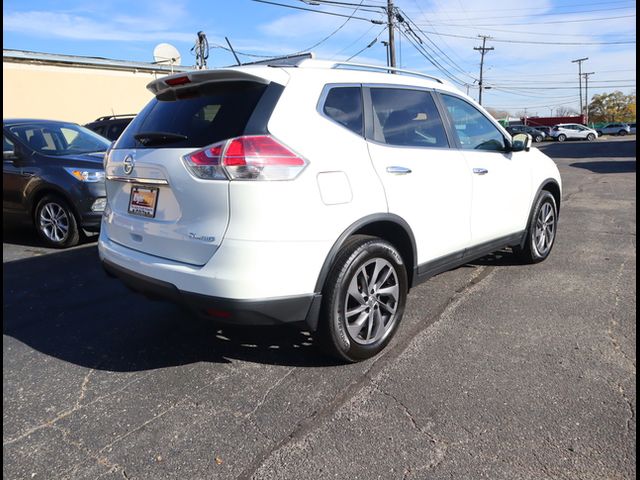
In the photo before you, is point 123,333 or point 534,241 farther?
point 534,241

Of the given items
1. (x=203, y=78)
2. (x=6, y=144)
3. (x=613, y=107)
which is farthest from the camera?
(x=613, y=107)

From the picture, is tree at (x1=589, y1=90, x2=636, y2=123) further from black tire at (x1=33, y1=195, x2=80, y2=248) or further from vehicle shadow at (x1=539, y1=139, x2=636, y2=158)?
black tire at (x1=33, y1=195, x2=80, y2=248)

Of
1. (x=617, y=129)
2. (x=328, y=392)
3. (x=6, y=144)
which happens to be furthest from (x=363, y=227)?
(x=617, y=129)

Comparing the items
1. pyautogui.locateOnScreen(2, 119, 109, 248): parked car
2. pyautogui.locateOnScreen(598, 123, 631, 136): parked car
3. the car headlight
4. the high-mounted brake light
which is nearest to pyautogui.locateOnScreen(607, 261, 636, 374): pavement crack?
the high-mounted brake light

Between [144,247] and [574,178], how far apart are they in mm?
13617

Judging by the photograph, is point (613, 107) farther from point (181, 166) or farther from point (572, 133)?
point (181, 166)

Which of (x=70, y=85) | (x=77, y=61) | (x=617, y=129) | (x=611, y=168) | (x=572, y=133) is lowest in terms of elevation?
(x=611, y=168)

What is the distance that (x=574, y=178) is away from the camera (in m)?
13.7

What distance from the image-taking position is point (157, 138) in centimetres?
295

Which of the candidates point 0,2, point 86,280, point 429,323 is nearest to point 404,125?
point 429,323

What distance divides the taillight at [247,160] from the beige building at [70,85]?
55.3 ft

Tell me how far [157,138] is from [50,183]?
4.11 m

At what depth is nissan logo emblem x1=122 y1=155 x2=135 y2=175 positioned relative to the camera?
3.06 m

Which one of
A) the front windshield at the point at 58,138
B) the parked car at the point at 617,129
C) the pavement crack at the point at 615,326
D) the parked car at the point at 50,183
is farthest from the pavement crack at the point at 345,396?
the parked car at the point at 617,129
